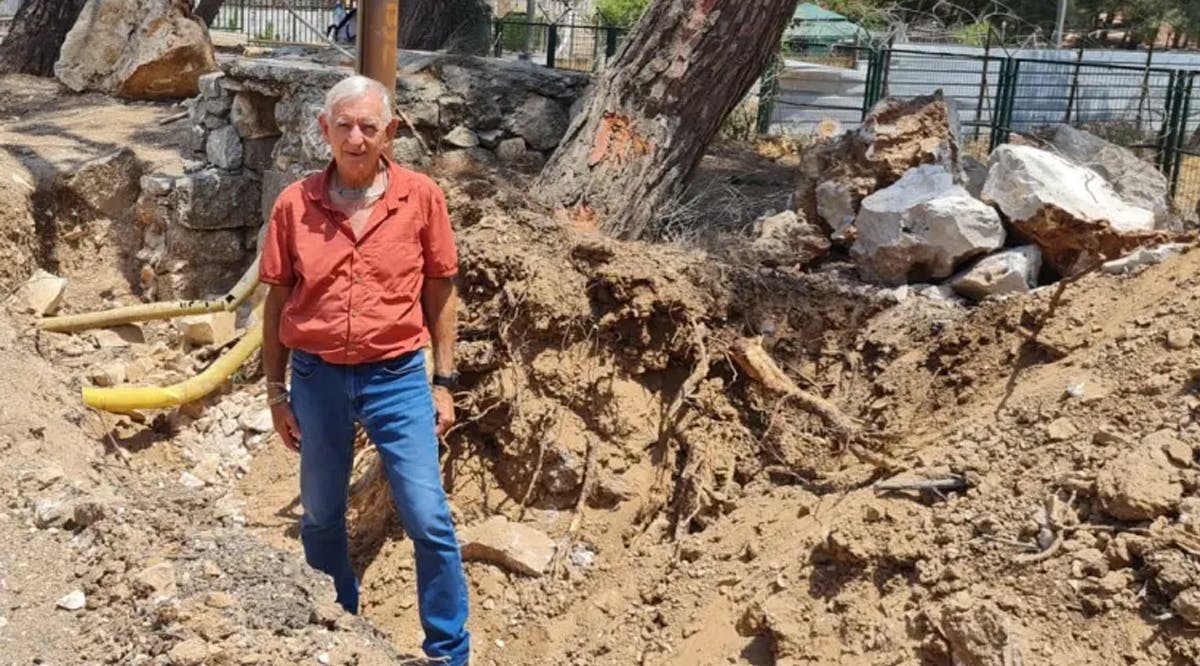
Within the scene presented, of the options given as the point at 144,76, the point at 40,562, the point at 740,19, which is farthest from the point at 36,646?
the point at 144,76

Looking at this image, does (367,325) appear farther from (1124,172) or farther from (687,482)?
(1124,172)

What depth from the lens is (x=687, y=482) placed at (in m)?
5.44

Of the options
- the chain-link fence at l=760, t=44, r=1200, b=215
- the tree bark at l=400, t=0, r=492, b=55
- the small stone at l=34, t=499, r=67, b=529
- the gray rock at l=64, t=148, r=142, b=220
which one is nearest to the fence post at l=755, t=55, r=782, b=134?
the chain-link fence at l=760, t=44, r=1200, b=215

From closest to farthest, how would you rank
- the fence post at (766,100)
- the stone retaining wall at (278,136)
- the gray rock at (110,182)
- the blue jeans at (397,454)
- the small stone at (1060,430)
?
the blue jeans at (397,454)
the small stone at (1060,430)
the stone retaining wall at (278,136)
the gray rock at (110,182)
the fence post at (766,100)

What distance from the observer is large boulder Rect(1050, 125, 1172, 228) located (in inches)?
223

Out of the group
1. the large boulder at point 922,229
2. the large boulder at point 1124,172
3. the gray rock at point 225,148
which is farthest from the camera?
the gray rock at point 225,148

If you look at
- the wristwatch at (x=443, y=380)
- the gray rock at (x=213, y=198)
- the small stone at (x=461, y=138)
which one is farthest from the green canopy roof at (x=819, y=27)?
the wristwatch at (x=443, y=380)

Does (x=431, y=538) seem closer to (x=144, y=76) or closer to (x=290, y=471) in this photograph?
(x=290, y=471)

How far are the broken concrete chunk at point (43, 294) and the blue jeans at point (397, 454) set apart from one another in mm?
3489

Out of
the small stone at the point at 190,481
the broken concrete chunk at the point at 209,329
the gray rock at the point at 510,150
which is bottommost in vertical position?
the small stone at the point at 190,481

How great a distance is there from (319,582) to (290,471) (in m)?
2.41

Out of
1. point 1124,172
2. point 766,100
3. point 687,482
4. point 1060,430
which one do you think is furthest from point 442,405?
point 766,100

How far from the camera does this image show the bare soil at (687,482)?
3650 mm

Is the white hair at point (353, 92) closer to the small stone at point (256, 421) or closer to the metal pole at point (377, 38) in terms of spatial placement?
the metal pole at point (377, 38)
